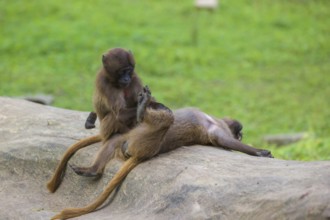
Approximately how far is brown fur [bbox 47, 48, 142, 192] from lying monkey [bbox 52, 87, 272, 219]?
0.48ft

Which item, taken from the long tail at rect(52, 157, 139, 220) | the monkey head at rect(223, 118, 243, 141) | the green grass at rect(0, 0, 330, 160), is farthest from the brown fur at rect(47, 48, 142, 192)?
the green grass at rect(0, 0, 330, 160)

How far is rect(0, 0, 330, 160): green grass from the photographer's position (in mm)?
12680

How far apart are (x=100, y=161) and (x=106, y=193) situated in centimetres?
46

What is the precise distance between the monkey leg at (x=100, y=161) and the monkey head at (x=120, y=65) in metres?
0.53

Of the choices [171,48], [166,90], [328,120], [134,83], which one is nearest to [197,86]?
[166,90]

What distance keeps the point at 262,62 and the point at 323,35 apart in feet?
8.27

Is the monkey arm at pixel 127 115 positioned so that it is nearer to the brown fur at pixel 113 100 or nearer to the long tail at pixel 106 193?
the brown fur at pixel 113 100

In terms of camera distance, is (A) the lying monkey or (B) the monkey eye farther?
(B) the monkey eye

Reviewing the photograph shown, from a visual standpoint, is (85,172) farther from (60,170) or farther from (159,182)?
(159,182)

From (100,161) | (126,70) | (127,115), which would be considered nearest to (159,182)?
(100,161)

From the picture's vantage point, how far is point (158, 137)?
5.65 metres

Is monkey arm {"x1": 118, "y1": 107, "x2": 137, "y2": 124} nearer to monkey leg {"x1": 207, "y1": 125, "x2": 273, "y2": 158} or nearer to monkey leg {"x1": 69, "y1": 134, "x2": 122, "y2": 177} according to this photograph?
monkey leg {"x1": 69, "y1": 134, "x2": 122, "y2": 177}

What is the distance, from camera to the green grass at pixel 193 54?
41.6 feet

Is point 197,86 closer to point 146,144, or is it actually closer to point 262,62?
point 262,62
